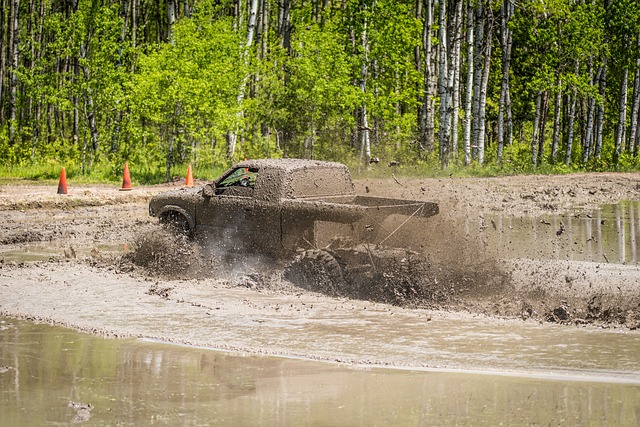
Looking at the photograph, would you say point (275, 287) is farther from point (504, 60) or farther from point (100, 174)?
point (504, 60)

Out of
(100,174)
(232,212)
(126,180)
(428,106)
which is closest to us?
(232,212)

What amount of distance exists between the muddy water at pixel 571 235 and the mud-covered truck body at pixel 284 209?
80.9 inches

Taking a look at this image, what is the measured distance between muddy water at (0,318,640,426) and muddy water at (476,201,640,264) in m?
6.01

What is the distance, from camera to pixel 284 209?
13.9 meters

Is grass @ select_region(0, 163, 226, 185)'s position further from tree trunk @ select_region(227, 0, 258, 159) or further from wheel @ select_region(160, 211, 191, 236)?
wheel @ select_region(160, 211, 191, 236)

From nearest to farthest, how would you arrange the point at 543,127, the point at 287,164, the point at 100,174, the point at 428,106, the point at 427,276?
the point at 427,276
the point at 287,164
the point at 100,174
the point at 428,106
the point at 543,127

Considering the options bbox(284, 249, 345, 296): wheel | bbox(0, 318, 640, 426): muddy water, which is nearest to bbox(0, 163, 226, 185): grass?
bbox(284, 249, 345, 296): wheel

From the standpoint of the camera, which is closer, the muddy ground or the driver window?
the muddy ground

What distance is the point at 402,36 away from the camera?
38250 millimetres

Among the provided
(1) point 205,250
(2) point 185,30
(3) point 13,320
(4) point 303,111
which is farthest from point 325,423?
(4) point 303,111

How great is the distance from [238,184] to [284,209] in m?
1.33

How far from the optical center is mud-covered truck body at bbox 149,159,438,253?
42.9 feet

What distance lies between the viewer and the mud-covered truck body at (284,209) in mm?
13086

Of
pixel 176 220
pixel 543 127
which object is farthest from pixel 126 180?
pixel 543 127
